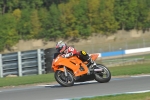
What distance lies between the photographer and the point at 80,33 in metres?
63.9

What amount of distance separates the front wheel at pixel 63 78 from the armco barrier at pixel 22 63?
32.9ft

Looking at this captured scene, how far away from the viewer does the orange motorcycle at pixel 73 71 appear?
1352cm

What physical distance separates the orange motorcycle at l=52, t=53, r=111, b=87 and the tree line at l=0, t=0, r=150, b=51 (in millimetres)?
47595

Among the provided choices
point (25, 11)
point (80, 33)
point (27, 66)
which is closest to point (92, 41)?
point (80, 33)

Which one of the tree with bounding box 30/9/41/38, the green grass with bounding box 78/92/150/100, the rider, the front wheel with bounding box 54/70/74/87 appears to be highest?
the tree with bounding box 30/9/41/38

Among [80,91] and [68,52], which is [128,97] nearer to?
[80,91]

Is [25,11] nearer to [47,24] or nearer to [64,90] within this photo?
[47,24]

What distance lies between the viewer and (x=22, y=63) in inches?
927

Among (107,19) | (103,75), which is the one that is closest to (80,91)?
(103,75)

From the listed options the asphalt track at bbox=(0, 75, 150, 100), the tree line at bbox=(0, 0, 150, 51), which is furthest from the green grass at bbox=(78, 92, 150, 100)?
the tree line at bbox=(0, 0, 150, 51)

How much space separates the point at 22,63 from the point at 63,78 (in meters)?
10.2

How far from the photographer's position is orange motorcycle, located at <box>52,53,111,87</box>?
44.4 ft

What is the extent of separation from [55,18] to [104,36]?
7.66 metres

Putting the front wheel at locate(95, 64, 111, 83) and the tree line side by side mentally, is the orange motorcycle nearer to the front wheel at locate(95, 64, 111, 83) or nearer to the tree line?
the front wheel at locate(95, 64, 111, 83)
